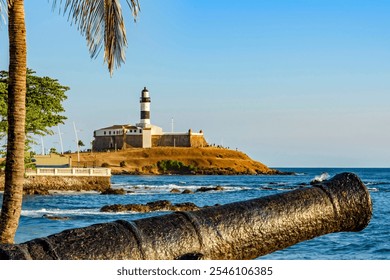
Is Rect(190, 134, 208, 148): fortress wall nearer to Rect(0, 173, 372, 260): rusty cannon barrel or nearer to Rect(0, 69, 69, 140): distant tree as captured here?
Rect(0, 69, 69, 140): distant tree

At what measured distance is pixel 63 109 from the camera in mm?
34344

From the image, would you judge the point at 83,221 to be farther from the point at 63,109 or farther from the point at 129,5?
the point at 129,5

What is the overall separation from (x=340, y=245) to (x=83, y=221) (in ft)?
Answer: 35.0

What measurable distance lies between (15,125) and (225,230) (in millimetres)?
3776

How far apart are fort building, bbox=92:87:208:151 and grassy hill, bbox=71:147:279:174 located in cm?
311

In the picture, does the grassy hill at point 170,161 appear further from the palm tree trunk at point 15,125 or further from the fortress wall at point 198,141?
the palm tree trunk at point 15,125

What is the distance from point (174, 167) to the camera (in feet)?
414

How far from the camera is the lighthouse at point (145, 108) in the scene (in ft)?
378

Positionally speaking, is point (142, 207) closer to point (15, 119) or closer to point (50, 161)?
point (15, 119)

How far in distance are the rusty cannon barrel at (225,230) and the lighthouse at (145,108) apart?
10911 cm

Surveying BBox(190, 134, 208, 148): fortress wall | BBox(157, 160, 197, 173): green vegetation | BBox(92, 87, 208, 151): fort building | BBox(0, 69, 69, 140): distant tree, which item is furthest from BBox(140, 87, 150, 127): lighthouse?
BBox(0, 69, 69, 140): distant tree

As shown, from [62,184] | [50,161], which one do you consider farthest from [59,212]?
[50,161]

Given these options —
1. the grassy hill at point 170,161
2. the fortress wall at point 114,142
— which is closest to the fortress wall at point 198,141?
the grassy hill at point 170,161
